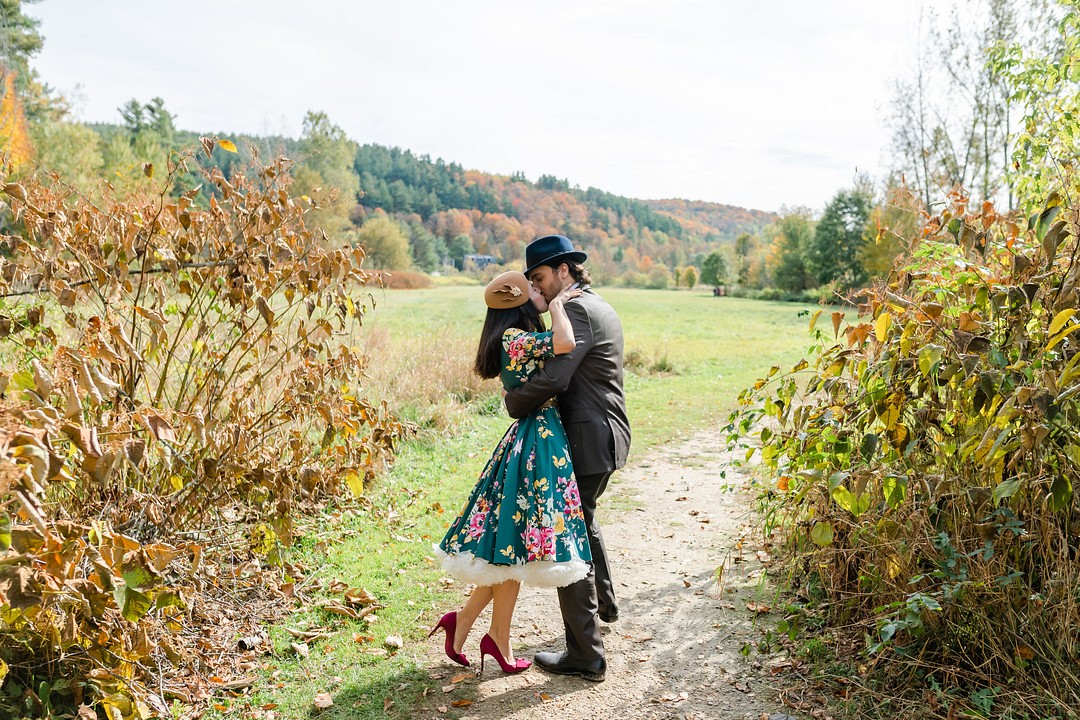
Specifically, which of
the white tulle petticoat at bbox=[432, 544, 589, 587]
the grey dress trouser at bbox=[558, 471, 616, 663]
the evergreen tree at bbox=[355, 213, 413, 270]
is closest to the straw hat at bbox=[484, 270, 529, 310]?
the grey dress trouser at bbox=[558, 471, 616, 663]

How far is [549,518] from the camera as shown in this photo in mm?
3592

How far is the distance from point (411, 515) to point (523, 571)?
3251mm

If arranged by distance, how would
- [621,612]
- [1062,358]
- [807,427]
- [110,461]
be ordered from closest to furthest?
[110,461], [1062,358], [807,427], [621,612]

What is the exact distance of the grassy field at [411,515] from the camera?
3.83 m

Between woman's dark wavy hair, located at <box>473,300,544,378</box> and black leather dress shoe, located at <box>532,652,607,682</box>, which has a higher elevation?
woman's dark wavy hair, located at <box>473,300,544,378</box>

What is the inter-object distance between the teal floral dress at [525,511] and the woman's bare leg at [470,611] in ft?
0.73

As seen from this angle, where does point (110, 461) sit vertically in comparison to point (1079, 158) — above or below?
below

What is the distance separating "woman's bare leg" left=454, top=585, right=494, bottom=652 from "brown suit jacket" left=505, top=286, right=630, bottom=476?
82cm

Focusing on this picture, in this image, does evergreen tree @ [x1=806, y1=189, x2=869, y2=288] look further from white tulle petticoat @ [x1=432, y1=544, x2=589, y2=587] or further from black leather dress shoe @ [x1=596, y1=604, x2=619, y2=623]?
white tulle petticoat @ [x1=432, y1=544, x2=589, y2=587]

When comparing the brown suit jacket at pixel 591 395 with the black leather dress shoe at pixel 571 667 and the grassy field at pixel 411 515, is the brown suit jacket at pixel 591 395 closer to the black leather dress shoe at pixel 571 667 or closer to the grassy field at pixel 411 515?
the black leather dress shoe at pixel 571 667

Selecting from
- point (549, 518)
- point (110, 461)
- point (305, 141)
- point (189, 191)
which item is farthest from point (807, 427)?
point (305, 141)

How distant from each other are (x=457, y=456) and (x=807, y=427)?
551 cm

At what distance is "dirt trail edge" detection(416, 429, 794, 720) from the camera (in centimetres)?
365

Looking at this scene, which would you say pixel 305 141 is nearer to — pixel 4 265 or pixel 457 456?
pixel 457 456
